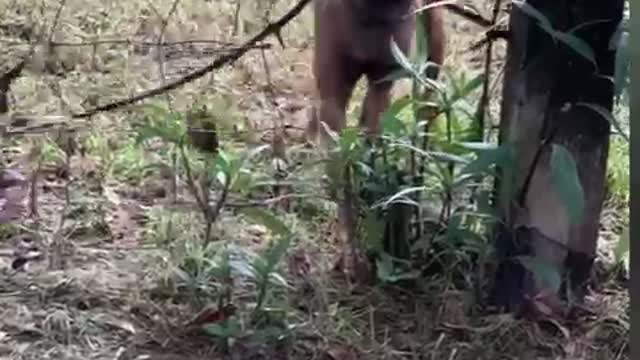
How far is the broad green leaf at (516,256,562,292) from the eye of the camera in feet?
7.88

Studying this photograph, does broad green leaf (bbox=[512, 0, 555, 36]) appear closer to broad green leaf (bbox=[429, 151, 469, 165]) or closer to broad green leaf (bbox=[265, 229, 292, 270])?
broad green leaf (bbox=[429, 151, 469, 165])

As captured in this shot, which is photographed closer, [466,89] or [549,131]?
[549,131]

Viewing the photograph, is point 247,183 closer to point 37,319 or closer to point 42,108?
point 37,319

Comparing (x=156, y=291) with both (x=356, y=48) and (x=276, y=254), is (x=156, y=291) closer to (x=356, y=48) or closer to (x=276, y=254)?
(x=276, y=254)

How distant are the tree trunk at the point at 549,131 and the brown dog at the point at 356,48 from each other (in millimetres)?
1164

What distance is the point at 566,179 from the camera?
7.09ft

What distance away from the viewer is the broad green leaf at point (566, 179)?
2.16 meters

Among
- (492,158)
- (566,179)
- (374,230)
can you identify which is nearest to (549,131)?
(492,158)

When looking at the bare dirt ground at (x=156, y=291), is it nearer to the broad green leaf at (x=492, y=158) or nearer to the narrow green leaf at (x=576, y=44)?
the broad green leaf at (x=492, y=158)

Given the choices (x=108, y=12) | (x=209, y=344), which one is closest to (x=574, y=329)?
(x=209, y=344)

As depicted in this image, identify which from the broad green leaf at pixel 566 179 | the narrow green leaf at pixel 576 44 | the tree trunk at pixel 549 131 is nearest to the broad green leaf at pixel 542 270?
the tree trunk at pixel 549 131

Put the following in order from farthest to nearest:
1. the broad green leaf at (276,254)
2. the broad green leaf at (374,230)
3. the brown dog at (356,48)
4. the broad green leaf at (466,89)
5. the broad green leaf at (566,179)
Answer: the brown dog at (356,48)
the broad green leaf at (374,230)
the broad green leaf at (466,89)
the broad green leaf at (276,254)
the broad green leaf at (566,179)

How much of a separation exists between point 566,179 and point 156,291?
1.00 meters

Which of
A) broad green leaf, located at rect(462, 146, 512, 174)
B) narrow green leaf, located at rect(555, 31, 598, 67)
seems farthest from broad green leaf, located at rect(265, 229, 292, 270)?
narrow green leaf, located at rect(555, 31, 598, 67)
